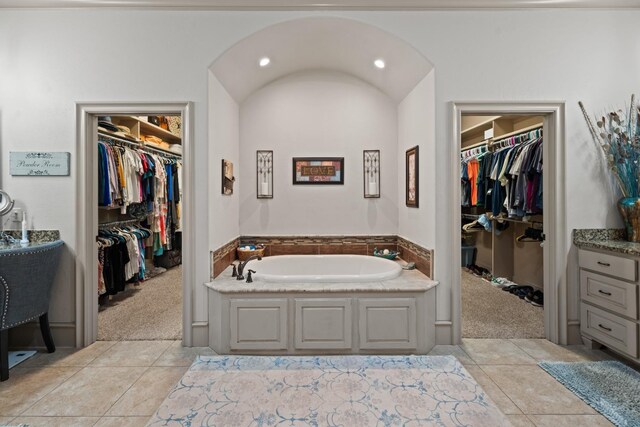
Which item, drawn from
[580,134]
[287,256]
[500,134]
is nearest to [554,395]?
[580,134]

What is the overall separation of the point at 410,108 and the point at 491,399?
2.43 metres

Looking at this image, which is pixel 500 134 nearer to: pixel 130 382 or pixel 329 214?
pixel 329 214

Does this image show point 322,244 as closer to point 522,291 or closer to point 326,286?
point 326,286

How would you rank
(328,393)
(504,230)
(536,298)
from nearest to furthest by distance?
(328,393) < (536,298) < (504,230)

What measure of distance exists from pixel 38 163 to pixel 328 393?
8.94 ft

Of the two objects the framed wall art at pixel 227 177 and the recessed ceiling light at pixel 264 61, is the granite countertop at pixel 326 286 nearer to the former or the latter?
the framed wall art at pixel 227 177

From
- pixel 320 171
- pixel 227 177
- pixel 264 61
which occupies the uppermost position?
pixel 264 61

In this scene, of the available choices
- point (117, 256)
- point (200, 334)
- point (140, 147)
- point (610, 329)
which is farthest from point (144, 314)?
point (610, 329)

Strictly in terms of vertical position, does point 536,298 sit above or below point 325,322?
below

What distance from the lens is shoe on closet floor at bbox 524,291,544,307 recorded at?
12.3 feet

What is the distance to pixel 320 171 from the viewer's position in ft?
12.3

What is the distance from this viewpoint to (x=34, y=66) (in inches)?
108

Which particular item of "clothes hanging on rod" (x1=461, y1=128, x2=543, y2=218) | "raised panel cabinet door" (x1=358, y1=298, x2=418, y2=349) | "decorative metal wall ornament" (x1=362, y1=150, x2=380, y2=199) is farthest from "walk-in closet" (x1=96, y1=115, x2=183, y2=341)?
"clothes hanging on rod" (x1=461, y1=128, x2=543, y2=218)

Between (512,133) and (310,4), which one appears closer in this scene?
(310,4)
